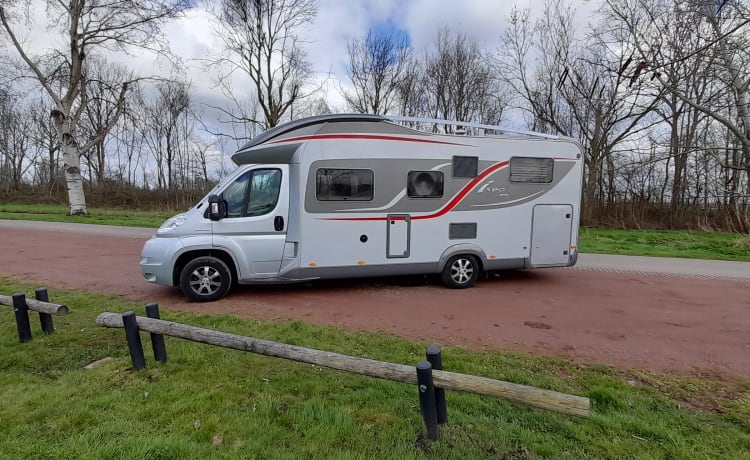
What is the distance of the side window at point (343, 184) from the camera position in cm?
662

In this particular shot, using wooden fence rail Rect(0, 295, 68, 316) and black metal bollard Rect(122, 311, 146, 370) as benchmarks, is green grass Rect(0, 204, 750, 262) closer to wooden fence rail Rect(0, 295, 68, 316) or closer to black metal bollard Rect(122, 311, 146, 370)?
black metal bollard Rect(122, 311, 146, 370)

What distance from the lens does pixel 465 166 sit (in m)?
7.19

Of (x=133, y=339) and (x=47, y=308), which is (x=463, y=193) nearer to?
(x=133, y=339)

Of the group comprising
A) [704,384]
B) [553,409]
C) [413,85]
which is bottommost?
[704,384]

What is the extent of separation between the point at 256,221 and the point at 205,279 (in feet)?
4.16

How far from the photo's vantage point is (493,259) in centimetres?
746

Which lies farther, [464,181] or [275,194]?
[464,181]

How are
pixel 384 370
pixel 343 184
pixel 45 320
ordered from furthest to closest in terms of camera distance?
pixel 343 184, pixel 45 320, pixel 384 370

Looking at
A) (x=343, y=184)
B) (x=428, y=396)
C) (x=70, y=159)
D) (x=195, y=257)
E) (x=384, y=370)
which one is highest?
(x=70, y=159)

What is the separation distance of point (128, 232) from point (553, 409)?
16.3 metres

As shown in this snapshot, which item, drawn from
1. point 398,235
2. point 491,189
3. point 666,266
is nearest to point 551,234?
point 491,189

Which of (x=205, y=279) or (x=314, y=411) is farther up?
(x=205, y=279)

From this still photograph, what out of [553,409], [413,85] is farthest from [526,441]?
[413,85]

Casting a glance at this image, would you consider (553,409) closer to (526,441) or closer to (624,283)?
(526,441)
